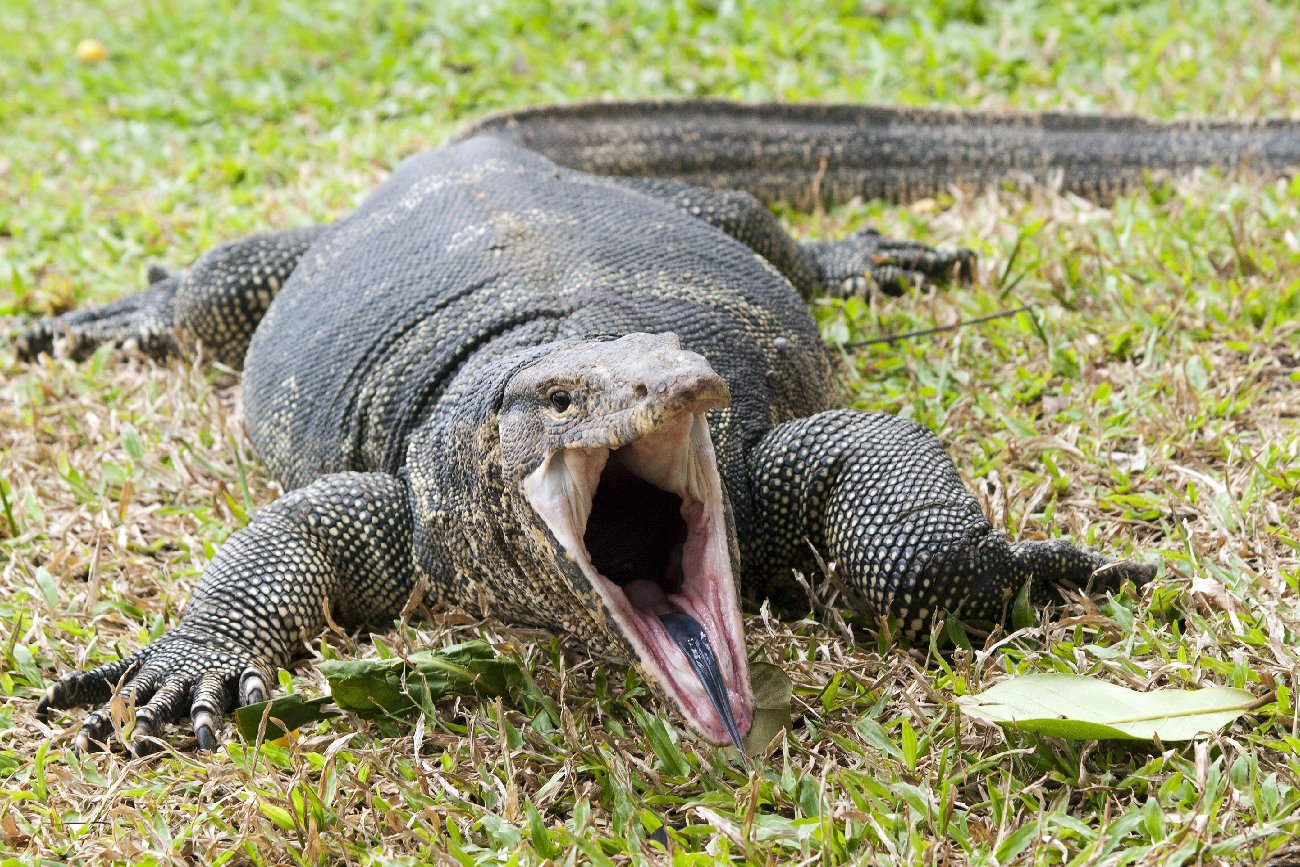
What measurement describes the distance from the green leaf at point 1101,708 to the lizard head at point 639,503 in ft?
1.86

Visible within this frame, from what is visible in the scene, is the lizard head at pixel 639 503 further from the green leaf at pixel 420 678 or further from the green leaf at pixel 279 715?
the green leaf at pixel 279 715

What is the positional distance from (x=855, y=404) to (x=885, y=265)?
1.09 m

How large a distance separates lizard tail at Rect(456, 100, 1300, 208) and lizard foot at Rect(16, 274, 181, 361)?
67.4 inches

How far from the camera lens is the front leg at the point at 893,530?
3254 mm

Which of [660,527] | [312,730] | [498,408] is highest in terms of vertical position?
[498,408]

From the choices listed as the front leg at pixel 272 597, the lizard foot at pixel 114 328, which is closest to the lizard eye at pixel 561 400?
the front leg at pixel 272 597

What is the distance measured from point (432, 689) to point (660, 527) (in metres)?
0.70

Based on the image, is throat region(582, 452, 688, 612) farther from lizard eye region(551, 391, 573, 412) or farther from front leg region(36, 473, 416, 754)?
front leg region(36, 473, 416, 754)

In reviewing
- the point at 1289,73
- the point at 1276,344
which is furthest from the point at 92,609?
the point at 1289,73

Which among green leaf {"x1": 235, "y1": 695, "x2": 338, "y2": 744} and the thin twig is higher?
the thin twig

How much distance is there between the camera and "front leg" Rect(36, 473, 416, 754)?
3.35 meters

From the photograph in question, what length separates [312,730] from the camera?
10.4ft

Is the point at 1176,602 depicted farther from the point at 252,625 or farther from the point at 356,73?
the point at 356,73

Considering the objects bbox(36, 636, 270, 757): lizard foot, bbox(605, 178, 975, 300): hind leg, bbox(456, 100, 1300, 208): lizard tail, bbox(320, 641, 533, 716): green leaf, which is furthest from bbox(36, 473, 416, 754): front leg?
bbox(456, 100, 1300, 208): lizard tail
